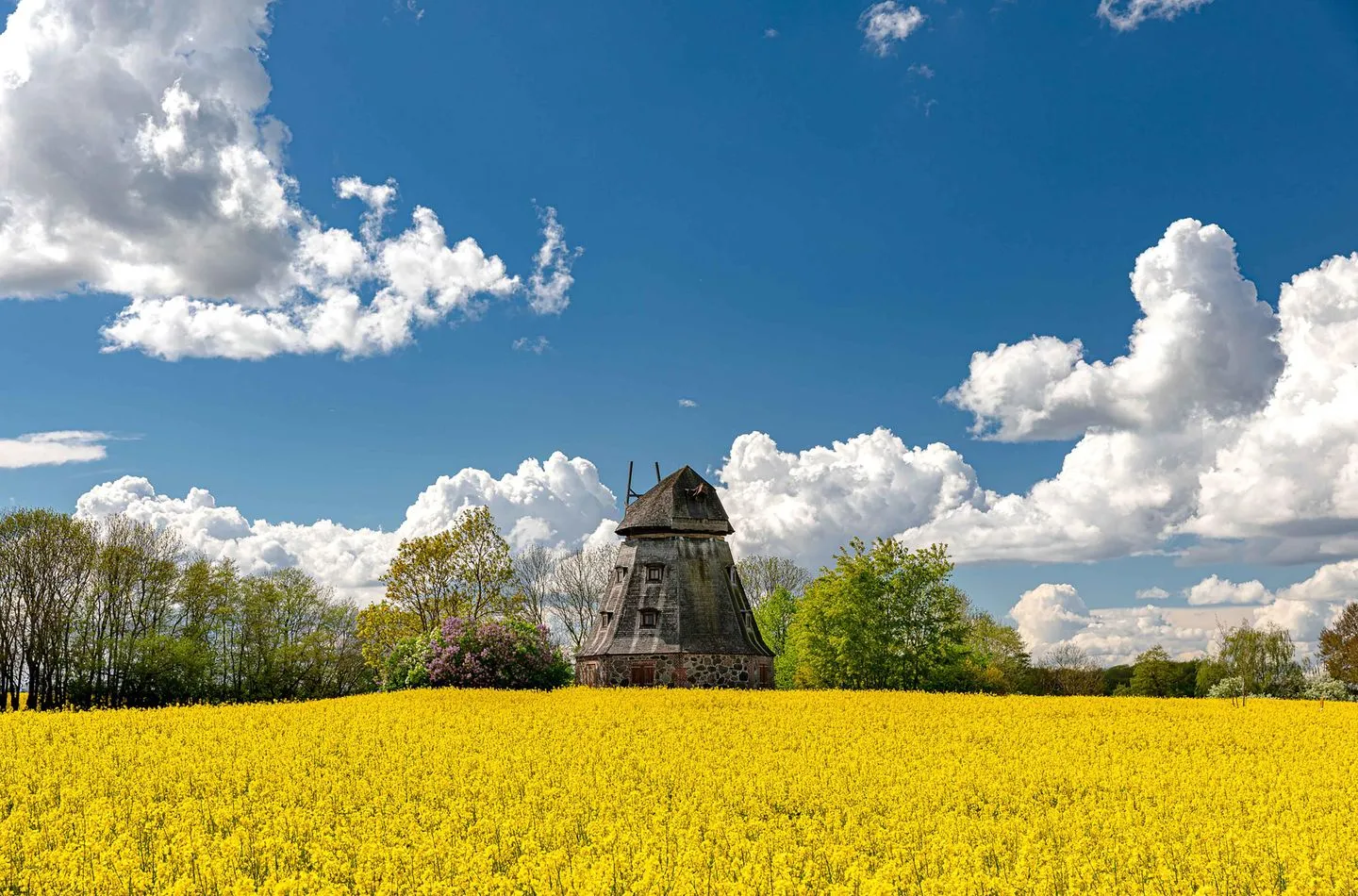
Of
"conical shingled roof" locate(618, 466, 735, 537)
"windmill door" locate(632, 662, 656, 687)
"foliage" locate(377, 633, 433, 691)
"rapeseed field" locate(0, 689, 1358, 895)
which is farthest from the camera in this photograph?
"conical shingled roof" locate(618, 466, 735, 537)

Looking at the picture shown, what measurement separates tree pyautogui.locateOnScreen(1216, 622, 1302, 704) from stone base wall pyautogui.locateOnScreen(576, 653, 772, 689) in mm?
21560

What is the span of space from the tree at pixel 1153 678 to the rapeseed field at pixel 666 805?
1698 inches

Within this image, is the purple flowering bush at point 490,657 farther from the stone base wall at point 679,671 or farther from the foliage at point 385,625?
the foliage at point 385,625

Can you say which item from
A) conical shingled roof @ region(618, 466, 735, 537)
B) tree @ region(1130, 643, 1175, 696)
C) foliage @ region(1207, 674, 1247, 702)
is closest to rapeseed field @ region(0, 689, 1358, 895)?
foliage @ region(1207, 674, 1247, 702)

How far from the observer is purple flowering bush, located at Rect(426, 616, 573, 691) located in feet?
118

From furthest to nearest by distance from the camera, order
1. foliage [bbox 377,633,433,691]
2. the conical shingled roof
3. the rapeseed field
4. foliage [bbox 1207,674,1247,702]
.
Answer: the conical shingled roof
foliage [bbox 1207,674,1247,702]
foliage [bbox 377,633,433,691]
the rapeseed field

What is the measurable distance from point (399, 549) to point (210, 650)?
18.7 meters

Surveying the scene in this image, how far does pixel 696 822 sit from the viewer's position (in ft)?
35.2

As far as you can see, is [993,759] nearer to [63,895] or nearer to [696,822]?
[696,822]

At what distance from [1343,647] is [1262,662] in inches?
761

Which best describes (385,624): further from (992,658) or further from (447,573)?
(992,658)

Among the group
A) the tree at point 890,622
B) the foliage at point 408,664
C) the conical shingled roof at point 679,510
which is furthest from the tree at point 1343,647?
the foliage at point 408,664

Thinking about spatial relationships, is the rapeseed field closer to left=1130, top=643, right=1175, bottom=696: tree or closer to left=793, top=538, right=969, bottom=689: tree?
left=793, top=538, right=969, bottom=689: tree

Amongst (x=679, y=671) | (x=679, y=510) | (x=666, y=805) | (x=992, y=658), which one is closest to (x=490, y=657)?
(x=679, y=671)
